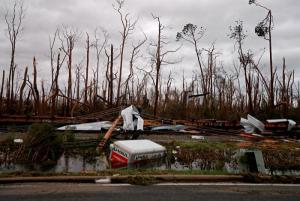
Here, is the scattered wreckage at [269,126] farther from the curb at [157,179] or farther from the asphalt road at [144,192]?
the asphalt road at [144,192]

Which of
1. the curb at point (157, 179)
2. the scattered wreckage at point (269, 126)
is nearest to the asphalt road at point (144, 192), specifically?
the curb at point (157, 179)

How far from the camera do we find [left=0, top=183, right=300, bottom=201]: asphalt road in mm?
4414

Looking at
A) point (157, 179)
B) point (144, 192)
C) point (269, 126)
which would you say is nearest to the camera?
point (144, 192)

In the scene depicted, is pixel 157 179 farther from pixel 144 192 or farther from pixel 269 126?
pixel 269 126

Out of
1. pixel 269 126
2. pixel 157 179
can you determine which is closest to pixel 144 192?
pixel 157 179

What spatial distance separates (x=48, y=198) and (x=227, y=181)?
152 inches

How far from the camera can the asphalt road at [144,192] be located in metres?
4.41

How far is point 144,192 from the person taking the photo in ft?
15.6

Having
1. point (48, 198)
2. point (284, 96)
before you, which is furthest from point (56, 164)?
point (284, 96)

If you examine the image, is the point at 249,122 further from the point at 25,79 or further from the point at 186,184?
the point at 25,79

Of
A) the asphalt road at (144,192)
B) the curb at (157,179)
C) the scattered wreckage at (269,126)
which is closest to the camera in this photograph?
the asphalt road at (144,192)

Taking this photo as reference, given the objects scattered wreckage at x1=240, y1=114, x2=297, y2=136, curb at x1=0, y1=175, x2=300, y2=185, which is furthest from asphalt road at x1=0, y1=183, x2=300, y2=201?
scattered wreckage at x1=240, y1=114, x2=297, y2=136

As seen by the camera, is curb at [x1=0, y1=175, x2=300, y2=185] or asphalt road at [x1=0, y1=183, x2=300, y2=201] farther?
curb at [x1=0, y1=175, x2=300, y2=185]

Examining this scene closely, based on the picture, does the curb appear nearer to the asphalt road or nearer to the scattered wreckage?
the asphalt road
